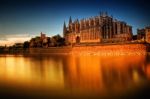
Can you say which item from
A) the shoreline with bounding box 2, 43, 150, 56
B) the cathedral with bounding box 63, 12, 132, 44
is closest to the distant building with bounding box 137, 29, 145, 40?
the cathedral with bounding box 63, 12, 132, 44

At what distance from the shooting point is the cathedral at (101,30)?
52191 millimetres

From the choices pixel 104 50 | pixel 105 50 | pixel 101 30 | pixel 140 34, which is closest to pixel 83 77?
pixel 105 50

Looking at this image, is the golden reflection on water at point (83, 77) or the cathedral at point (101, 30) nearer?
the golden reflection on water at point (83, 77)

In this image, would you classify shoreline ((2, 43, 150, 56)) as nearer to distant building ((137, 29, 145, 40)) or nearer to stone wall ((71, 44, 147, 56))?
stone wall ((71, 44, 147, 56))

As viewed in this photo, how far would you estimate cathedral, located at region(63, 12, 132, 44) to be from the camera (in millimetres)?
52191

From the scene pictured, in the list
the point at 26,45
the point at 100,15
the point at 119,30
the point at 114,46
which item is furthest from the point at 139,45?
the point at 26,45

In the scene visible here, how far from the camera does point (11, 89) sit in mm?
9211

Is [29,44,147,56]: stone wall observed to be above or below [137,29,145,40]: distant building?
below

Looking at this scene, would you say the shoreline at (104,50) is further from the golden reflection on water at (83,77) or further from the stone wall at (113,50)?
the golden reflection on water at (83,77)

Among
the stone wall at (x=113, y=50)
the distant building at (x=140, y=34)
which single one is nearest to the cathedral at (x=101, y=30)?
the distant building at (x=140, y=34)

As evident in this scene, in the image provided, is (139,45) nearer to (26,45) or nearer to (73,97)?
(73,97)

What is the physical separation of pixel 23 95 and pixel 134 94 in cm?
460

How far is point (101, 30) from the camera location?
5341 centimetres

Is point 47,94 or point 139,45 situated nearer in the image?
point 47,94
